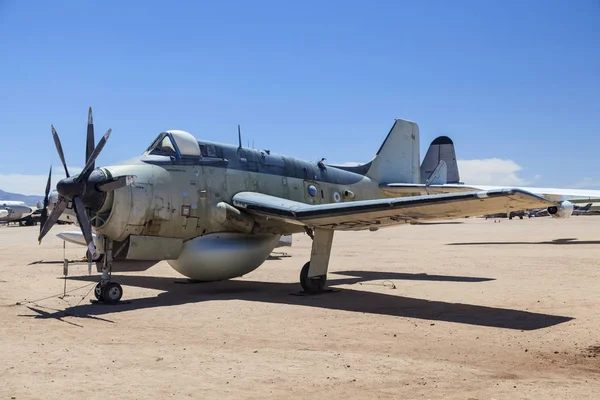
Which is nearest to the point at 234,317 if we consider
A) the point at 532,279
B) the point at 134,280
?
the point at 134,280

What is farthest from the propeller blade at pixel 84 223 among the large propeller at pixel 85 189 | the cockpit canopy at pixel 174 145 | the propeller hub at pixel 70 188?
the cockpit canopy at pixel 174 145

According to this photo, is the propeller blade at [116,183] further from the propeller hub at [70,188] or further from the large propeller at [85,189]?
the propeller hub at [70,188]

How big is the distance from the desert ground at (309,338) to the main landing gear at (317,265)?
18.8 inches

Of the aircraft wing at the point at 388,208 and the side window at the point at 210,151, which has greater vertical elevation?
the side window at the point at 210,151

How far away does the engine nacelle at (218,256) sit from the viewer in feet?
54.3

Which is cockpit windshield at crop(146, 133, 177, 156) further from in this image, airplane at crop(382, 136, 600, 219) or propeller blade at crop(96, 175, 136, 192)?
airplane at crop(382, 136, 600, 219)

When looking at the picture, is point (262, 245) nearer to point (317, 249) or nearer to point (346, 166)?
point (317, 249)

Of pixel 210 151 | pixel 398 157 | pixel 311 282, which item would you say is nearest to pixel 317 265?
pixel 311 282

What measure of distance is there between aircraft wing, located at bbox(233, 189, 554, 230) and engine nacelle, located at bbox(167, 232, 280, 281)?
1036 millimetres

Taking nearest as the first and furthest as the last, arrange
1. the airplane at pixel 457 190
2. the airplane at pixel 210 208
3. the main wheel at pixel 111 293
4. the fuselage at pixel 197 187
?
1. the airplane at pixel 210 208
2. the main wheel at pixel 111 293
3. the fuselage at pixel 197 187
4. the airplane at pixel 457 190

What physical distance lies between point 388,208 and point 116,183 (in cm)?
672

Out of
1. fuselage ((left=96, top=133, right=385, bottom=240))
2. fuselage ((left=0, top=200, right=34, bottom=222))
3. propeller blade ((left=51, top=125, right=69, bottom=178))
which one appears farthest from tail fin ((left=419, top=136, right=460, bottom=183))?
fuselage ((left=0, top=200, right=34, bottom=222))

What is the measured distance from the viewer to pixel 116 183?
14.2m

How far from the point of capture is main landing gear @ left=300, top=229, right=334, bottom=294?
16.6m
